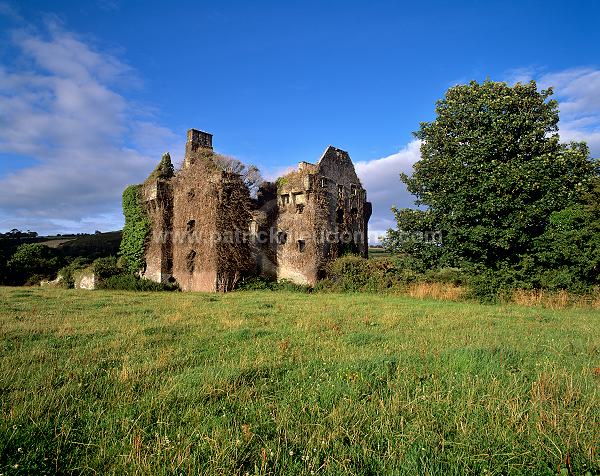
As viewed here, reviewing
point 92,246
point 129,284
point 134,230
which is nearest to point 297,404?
point 129,284

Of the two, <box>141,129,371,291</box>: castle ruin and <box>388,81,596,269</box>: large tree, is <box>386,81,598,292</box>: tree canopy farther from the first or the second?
<box>141,129,371,291</box>: castle ruin

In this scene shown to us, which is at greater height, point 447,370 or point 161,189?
point 161,189

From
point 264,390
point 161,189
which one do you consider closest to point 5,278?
point 161,189

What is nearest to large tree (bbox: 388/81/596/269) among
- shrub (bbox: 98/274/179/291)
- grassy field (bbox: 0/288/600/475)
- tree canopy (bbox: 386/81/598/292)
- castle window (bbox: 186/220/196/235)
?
tree canopy (bbox: 386/81/598/292)

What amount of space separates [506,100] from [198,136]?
21502 mm

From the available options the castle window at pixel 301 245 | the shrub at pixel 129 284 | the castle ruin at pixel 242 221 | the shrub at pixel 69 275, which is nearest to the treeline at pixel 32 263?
the shrub at pixel 69 275

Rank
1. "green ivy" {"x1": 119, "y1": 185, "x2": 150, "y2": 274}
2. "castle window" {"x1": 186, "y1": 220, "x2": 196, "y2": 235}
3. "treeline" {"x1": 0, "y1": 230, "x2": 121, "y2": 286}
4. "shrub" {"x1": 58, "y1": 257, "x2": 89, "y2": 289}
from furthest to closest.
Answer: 1. "treeline" {"x1": 0, "y1": 230, "x2": 121, "y2": 286}
2. "green ivy" {"x1": 119, "y1": 185, "x2": 150, "y2": 274}
3. "shrub" {"x1": 58, "y1": 257, "x2": 89, "y2": 289}
4. "castle window" {"x1": 186, "y1": 220, "x2": 196, "y2": 235}

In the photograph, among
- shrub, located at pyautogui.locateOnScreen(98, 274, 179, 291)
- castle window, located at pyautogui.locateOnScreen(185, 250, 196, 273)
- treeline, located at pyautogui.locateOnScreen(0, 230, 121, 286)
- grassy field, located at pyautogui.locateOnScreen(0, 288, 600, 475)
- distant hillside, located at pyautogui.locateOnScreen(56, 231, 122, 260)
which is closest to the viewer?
grassy field, located at pyautogui.locateOnScreen(0, 288, 600, 475)

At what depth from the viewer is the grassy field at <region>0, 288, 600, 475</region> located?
10.3 feet

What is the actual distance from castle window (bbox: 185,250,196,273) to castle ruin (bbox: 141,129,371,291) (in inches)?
2.9

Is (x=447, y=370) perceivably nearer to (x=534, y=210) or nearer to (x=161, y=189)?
(x=534, y=210)

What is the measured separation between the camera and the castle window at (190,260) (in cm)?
2677

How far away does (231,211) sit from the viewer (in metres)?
25.5

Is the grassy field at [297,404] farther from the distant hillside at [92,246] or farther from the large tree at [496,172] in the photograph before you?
the distant hillside at [92,246]
